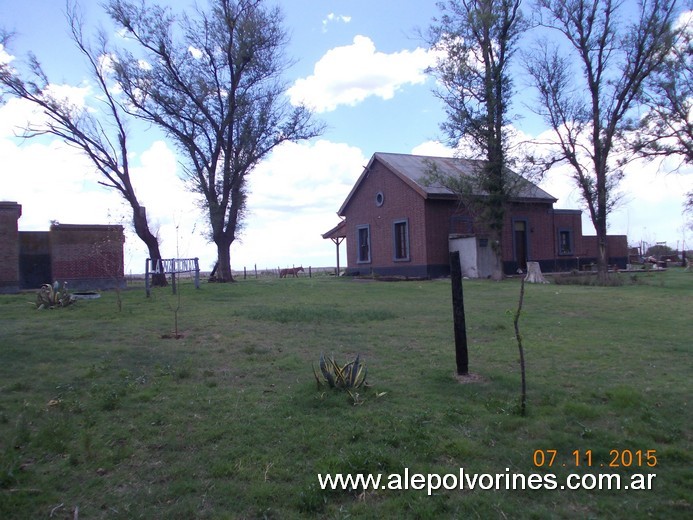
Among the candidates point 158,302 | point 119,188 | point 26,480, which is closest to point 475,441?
point 26,480

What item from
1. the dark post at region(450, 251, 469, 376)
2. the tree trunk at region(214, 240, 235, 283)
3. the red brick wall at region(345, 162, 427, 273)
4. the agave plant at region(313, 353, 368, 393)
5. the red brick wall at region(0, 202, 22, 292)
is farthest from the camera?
the tree trunk at region(214, 240, 235, 283)

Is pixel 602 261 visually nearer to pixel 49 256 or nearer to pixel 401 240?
pixel 401 240

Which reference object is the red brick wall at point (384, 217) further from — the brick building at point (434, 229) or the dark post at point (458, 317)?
the dark post at point (458, 317)

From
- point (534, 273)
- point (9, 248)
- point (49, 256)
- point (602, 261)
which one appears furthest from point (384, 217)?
point (9, 248)

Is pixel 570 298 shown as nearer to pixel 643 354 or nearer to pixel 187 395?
pixel 643 354

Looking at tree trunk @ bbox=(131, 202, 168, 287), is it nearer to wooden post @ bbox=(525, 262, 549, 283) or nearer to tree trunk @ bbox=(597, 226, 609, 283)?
wooden post @ bbox=(525, 262, 549, 283)

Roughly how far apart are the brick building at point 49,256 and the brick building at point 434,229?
13.5 metres

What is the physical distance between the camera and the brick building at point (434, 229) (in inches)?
1059

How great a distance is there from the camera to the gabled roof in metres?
26.5

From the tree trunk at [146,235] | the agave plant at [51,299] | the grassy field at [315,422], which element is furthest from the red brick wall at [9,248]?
the grassy field at [315,422]

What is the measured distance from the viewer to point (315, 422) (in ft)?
17.6

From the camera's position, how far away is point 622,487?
4.38 m

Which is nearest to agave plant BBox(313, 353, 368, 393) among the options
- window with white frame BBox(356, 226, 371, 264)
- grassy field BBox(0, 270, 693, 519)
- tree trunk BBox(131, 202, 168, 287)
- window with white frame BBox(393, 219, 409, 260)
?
grassy field BBox(0, 270, 693, 519)

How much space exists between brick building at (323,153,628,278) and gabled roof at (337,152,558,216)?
0.05 metres
